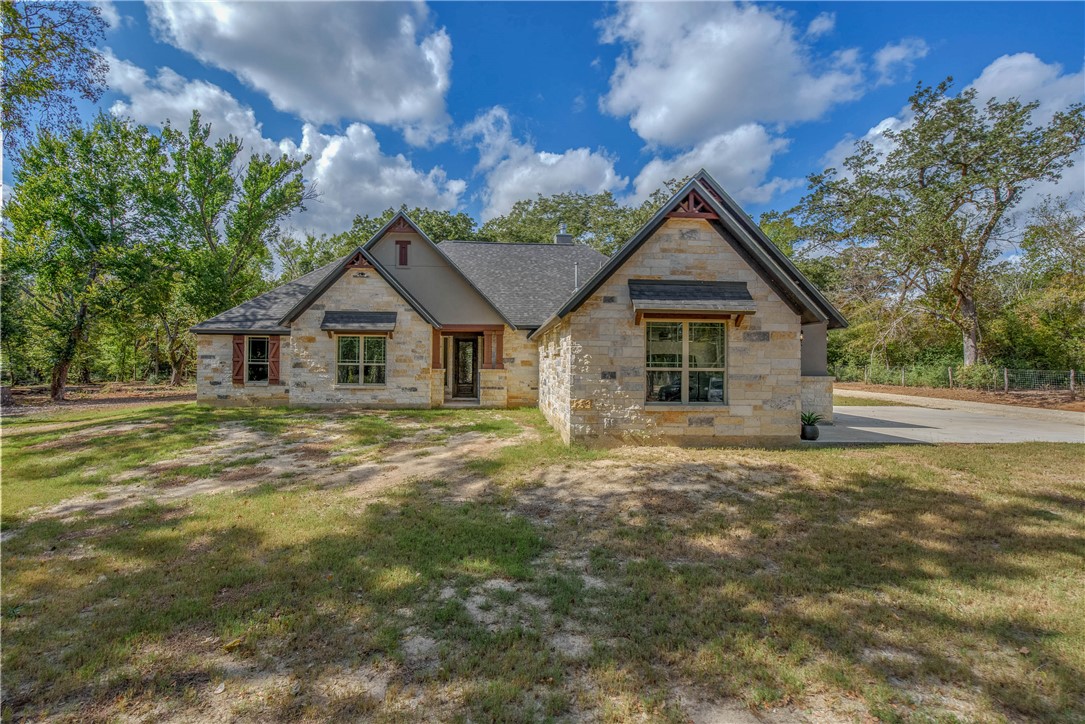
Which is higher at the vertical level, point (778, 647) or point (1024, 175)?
point (1024, 175)

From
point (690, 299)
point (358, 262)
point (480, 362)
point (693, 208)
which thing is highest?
point (358, 262)

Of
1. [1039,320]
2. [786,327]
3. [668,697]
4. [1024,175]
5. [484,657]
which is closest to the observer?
[668,697]

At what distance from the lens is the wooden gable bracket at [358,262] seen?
14602 millimetres

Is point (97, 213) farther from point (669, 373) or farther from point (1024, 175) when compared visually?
point (1024, 175)

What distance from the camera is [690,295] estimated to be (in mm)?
8812

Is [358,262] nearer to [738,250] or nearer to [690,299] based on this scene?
[690,299]

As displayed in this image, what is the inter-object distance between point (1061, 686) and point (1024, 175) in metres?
29.1

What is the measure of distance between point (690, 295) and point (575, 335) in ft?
7.96

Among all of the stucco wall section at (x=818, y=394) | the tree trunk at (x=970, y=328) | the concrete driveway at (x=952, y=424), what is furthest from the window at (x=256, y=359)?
the tree trunk at (x=970, y=328)

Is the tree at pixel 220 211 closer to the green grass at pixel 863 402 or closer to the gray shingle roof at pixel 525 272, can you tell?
the gray shingle roof at pixel 525 272

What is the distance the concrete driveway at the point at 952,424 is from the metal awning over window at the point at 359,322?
495 inches

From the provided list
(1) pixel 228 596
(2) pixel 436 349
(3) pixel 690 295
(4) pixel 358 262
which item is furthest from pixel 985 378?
(1) pixel 228 596

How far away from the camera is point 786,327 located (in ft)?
29.9

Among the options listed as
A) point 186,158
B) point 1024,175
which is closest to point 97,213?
point 186,158
